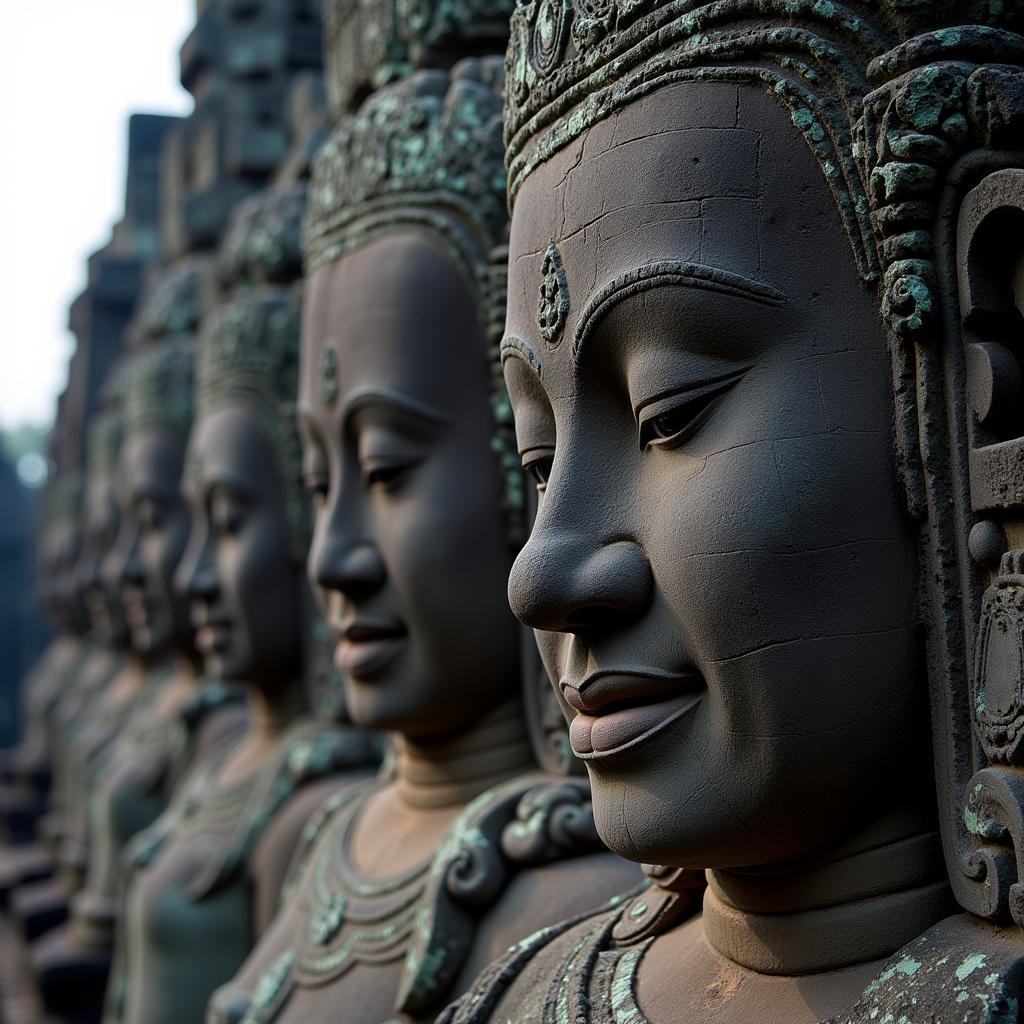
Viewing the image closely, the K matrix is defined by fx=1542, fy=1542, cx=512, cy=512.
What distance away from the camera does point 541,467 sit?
216cm

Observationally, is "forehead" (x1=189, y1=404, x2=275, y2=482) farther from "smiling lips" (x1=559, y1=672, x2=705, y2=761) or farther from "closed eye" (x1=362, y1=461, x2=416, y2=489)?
"smiling lips" (x1=559, y1=672, x2=705, y2=761)

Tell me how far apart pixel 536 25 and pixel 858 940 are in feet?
4.32

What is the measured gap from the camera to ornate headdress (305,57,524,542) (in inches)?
120

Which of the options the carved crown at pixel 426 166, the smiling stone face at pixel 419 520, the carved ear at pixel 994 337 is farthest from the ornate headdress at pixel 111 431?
the carved ear at pixel 994 337

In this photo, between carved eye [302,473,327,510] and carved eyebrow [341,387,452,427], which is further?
carved eye [302,473,327,510]

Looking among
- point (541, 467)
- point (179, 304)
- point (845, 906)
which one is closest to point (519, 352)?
point (541, 467)

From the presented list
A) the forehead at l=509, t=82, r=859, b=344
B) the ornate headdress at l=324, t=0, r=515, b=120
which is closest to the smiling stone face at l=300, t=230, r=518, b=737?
the ornate headdress at l=324, t=0, r=515, b=120

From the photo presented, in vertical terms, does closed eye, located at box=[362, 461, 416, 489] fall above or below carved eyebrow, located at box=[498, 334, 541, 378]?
below

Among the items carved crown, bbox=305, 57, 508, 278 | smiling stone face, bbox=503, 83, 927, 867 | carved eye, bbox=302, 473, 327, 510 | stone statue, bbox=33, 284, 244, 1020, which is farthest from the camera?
stone statue, bbox=33, 284, 244, 1020

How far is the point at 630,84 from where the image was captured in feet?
6.51

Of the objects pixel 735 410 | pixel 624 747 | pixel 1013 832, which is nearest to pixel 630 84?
pixel 735 410

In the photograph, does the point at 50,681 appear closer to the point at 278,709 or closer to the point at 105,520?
the point at 105,520

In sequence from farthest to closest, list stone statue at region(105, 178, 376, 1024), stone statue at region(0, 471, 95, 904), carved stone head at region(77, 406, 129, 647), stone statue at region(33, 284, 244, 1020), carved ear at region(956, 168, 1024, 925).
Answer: stone statue at region(0, 471, 95, 904) → carved stone head at region(77, 406, 129, 647) → stone statue at region(33, 284, 244, 1020) → stone statue at region(105, 178, 376, 1024) → carved ear at region(956, 168, 1024, 925)

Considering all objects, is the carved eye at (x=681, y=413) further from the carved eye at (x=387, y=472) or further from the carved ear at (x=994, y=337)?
the carved eye at (x=387, y=472)
